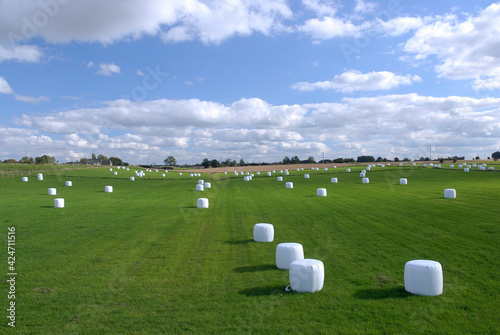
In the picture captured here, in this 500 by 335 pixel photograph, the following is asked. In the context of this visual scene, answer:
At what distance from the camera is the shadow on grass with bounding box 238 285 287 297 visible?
31.0 feet

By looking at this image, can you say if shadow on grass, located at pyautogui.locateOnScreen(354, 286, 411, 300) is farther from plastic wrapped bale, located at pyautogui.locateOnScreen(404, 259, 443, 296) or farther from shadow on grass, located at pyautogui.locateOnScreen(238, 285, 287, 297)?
shadow on grass, located at pyautogui.locateOnScreen(238, 285, 287, 297)

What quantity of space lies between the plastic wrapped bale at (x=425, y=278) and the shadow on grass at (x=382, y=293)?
30 centimetres

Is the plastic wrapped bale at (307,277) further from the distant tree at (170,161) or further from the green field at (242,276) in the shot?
the distant tree at (170,161)

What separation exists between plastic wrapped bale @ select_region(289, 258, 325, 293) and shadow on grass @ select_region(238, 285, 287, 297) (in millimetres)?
423

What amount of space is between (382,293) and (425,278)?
3.75ft

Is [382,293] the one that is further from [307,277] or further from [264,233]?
[264,233]

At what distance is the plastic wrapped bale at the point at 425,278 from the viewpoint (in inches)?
356

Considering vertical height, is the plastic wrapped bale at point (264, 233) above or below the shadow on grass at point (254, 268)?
above

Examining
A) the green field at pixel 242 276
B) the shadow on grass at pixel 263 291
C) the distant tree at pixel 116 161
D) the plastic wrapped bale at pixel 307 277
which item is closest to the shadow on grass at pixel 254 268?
the green field at pixel 242 276

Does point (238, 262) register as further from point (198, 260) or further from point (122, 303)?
point (122, 303)

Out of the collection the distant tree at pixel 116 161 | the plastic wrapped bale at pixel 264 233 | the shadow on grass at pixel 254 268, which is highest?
the distant tree at pixel 116 161

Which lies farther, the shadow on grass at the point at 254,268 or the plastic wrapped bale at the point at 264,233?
the plastic wrapped bale at the point at 264,233

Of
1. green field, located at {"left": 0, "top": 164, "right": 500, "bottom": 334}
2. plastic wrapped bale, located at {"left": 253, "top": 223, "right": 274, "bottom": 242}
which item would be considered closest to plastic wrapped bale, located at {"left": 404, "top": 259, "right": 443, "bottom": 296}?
green field, located at {"left": 0, "top": 164, "right": 500, "bottom": 334}

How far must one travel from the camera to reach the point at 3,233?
59.5ft
